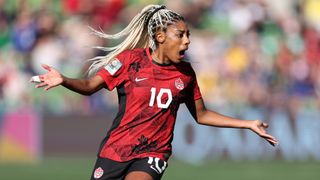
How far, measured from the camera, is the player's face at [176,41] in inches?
327

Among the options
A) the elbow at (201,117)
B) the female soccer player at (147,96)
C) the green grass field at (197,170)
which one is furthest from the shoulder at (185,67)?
the green grass field at (197,170)

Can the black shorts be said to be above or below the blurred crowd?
below

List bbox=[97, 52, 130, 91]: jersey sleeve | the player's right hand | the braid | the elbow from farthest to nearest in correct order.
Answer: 1. the elbow
2. the braid
3. bbox=[97, 52, 130, 91]: jersey sleeve
4. the player's right hand

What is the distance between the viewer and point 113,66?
8359mm

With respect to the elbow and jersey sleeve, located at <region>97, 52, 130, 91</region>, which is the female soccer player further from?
the elbow

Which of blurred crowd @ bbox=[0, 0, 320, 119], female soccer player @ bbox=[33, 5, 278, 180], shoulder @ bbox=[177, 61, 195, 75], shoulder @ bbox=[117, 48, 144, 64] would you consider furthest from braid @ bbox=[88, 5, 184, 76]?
blurred crowd @ bbox=[0, 0, 320, 119]

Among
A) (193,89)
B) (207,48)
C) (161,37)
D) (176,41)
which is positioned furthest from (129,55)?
(207,48)

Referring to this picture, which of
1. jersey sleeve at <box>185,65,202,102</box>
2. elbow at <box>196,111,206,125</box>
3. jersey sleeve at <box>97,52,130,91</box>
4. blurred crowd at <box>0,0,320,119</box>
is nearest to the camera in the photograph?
jersey sleeve at <box>97,52,130,91</box>

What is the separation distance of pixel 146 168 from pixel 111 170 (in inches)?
12.5

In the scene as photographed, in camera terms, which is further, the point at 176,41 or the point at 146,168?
the point at 176,41

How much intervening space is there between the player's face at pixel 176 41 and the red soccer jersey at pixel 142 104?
161 millimetres

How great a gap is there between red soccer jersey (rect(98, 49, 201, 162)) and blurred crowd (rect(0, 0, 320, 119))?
9.77m

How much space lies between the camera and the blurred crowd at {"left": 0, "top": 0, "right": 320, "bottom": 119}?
60.7 feet

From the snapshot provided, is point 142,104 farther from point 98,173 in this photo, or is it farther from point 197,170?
point 197,170
